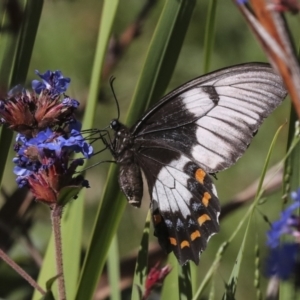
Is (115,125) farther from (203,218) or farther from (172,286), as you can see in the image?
(172,286)

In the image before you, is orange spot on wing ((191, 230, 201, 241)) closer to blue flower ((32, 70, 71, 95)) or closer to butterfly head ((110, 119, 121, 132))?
butterfly head ((110, 119, 121, 132))

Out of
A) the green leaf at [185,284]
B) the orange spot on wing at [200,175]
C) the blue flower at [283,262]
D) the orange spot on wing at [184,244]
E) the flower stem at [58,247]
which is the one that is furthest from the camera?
the orange spot on wing at [200,175]

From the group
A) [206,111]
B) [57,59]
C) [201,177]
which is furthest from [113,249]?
[57,59]

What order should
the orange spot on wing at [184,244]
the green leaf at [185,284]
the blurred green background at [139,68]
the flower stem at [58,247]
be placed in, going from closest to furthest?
the flower stem at [58,247] < the green leaf at [185,284] < the orange spot on wing at [184,244] < the blurred green background at [139,68]

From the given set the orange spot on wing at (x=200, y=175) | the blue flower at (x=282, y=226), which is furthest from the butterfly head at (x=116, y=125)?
the blue flower at (x=282, y=226)

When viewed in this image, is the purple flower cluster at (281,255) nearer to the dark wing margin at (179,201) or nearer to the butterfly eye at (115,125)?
the dark wing margin at (179,201)

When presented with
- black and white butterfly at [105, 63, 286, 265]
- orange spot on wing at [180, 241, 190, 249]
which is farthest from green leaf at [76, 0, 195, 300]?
orange spot on wing at [180, 241, 190, 249]

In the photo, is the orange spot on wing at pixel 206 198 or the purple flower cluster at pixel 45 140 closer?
the purple flower cluster at pixel 45 140

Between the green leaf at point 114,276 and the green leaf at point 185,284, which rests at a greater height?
the green leaf at point 114,276
